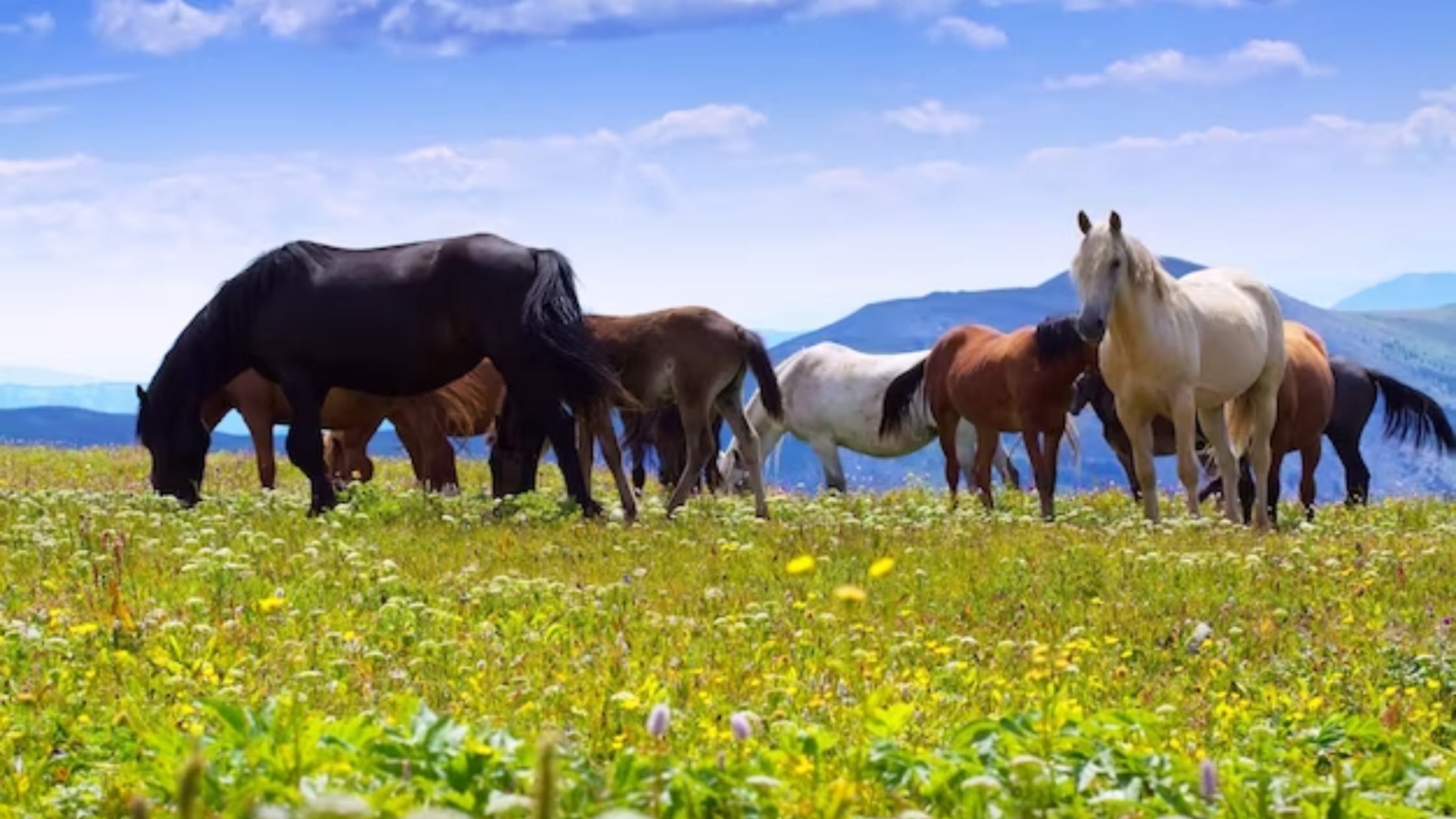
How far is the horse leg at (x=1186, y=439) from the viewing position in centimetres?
1762

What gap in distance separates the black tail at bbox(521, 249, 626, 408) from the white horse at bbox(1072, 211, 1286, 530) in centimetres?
437

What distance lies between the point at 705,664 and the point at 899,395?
1582 cm

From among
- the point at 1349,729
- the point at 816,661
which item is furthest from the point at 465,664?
the point at 1349,729

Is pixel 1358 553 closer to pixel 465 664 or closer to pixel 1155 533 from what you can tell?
pixel 1155 533

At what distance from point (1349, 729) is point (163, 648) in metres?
5.25

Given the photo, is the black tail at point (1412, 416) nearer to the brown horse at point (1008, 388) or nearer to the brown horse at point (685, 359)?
the brown horse at point (1008, 388)

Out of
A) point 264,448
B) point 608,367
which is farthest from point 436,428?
point 608,367

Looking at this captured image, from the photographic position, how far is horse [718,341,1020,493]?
2867 centimetres

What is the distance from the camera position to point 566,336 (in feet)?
55.4

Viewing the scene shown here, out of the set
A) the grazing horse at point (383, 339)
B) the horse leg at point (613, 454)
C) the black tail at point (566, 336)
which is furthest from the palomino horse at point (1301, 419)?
the grazing horse at point (383, 339)

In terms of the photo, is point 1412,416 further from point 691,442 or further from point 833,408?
point 691,442

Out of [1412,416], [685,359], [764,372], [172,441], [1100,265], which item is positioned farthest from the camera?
[1412,416]

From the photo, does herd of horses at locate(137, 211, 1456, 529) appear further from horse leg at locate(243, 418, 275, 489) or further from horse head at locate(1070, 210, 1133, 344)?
horse leg at locate(243, 418, 275, 489)

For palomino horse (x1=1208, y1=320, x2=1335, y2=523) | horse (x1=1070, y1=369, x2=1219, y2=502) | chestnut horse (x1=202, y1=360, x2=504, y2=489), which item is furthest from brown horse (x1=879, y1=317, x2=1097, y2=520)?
chestnut horse (x1=202, y1=360, x2=504, y2=489)
